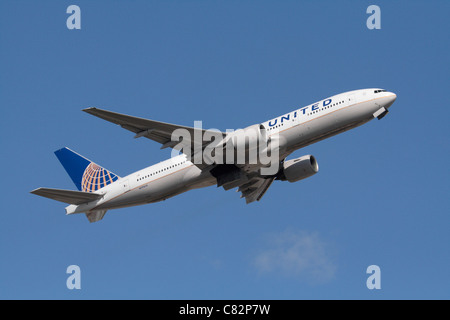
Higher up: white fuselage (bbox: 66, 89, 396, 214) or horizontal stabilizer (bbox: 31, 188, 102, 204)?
white fuselage (bbox: 66, 89, 396, 214)

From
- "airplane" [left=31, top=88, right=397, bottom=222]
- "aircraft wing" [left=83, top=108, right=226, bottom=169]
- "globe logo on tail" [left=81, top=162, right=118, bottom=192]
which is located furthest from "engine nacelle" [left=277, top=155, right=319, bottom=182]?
"globe logo on tail" [left=81, top=162, right=118, bottom=192]

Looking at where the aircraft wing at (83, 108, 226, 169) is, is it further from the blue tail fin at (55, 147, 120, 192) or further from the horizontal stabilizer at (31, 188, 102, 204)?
the horizontal stabilizer at (31, 188, 102, 204)

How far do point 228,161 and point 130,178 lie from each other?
6429 mm

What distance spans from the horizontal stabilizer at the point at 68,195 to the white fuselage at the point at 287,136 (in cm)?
91

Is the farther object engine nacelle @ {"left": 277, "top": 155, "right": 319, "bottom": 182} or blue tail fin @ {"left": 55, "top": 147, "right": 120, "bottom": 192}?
engine nacelle @ {"left": 277, "top": 155, "right": 319, "bottom": 182}

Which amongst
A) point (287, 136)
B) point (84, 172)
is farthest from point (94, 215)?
point (287, 136)

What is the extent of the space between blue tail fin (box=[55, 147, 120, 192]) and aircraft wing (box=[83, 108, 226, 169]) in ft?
20.2

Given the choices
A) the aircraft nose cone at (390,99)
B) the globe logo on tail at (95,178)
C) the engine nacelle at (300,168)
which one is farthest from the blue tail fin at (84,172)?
the aircraft nose cone at (390,99)

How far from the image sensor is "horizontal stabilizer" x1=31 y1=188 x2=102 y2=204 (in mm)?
36875

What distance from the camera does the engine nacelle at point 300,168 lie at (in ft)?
135

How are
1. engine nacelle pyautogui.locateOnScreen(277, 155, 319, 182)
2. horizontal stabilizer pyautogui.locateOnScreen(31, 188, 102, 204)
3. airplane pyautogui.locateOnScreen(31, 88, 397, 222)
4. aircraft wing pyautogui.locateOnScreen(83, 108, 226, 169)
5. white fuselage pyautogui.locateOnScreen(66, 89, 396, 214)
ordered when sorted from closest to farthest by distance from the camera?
aircraft wing pyautogui.locateOnScreen(83, 108, 226, 169), airplane pyautogui.locateOnScreen(31, 88, 397, 222), white fuselage pyautogui.locateOnScreen(66, 89, 396, 214), horizontal stabilizer pyautogui.locateOnScreen(31, 188, 102, 204), engine nacelle pyautogui.locateOnScreen(277, 155, 319, 182)

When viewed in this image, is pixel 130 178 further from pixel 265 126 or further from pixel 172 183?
pixel 265 126

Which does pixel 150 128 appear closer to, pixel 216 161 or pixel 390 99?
pixel 216 161

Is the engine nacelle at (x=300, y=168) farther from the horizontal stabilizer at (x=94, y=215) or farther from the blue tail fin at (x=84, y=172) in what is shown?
the horizontal stabilizer at (x=94, y=215)
